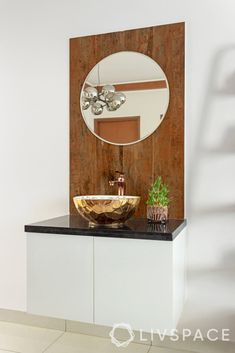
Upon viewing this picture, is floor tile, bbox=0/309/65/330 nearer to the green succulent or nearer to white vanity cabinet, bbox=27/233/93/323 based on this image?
white vanity cabinet, bbox=27/233/93/323

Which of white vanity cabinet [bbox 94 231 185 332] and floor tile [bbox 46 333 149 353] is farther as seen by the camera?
floor tile [bbox 46 333 149 353]

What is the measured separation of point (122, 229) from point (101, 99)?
0.96 metres

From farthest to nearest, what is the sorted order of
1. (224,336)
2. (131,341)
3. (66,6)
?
(66,6) < (131,341) < (224,336)

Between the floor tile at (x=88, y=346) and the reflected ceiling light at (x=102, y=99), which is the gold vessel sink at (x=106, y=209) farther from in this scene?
the floor tile at (x=88, y=346)

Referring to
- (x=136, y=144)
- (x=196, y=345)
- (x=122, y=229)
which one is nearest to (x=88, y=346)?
(x=196, y=345)

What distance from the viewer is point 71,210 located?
2.26 m

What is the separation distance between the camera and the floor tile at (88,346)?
206 centimetres

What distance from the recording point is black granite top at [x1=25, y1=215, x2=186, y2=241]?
156 cm

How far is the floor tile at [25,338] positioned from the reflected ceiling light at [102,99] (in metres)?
1.56

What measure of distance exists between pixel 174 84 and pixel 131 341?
1.68 m

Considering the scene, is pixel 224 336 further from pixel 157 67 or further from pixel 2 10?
pixel 2 10

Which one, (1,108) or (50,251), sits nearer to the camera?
(50,251)

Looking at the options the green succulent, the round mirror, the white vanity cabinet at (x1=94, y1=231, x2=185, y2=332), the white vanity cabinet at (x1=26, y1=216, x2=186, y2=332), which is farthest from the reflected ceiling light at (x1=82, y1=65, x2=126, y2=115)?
the white vanity cabinet at (x1=94, y1=231, x2=185, y2=332)

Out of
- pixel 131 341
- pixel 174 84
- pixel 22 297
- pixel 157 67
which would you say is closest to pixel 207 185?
pixel 174 84
